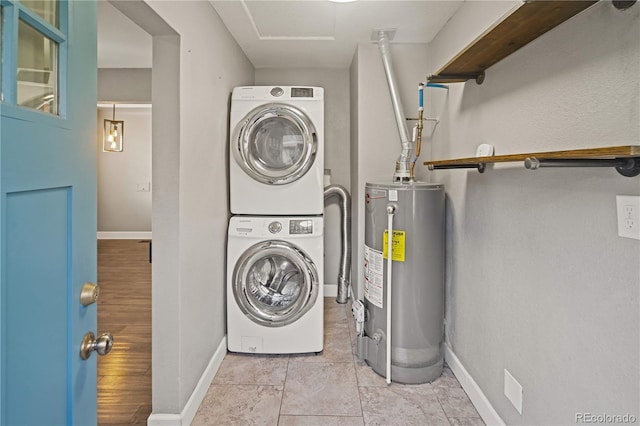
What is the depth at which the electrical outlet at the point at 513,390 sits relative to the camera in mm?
1547

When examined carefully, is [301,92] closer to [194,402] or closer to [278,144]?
[278,144]

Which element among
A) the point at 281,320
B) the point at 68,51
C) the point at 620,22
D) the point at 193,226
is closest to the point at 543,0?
the point at 620,22

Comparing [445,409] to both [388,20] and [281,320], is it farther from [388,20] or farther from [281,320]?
[388,20]

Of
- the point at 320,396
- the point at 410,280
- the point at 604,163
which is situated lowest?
the point at 320,396

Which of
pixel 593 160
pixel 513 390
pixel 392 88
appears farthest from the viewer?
pixel 392 88

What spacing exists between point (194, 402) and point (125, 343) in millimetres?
1139

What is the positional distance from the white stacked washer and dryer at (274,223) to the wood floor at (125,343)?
64 cm

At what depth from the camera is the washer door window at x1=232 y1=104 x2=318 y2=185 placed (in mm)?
2566

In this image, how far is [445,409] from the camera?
77.2 inches

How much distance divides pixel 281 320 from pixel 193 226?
976 mm

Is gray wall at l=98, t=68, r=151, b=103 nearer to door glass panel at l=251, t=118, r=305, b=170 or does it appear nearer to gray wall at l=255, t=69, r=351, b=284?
gray wall at l=255, t=69, r=351, b=284

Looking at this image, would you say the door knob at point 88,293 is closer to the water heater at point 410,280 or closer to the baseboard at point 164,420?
the baseboard at point 164,420

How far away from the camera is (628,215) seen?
0.99m

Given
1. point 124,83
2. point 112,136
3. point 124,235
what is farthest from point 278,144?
point 124,235
